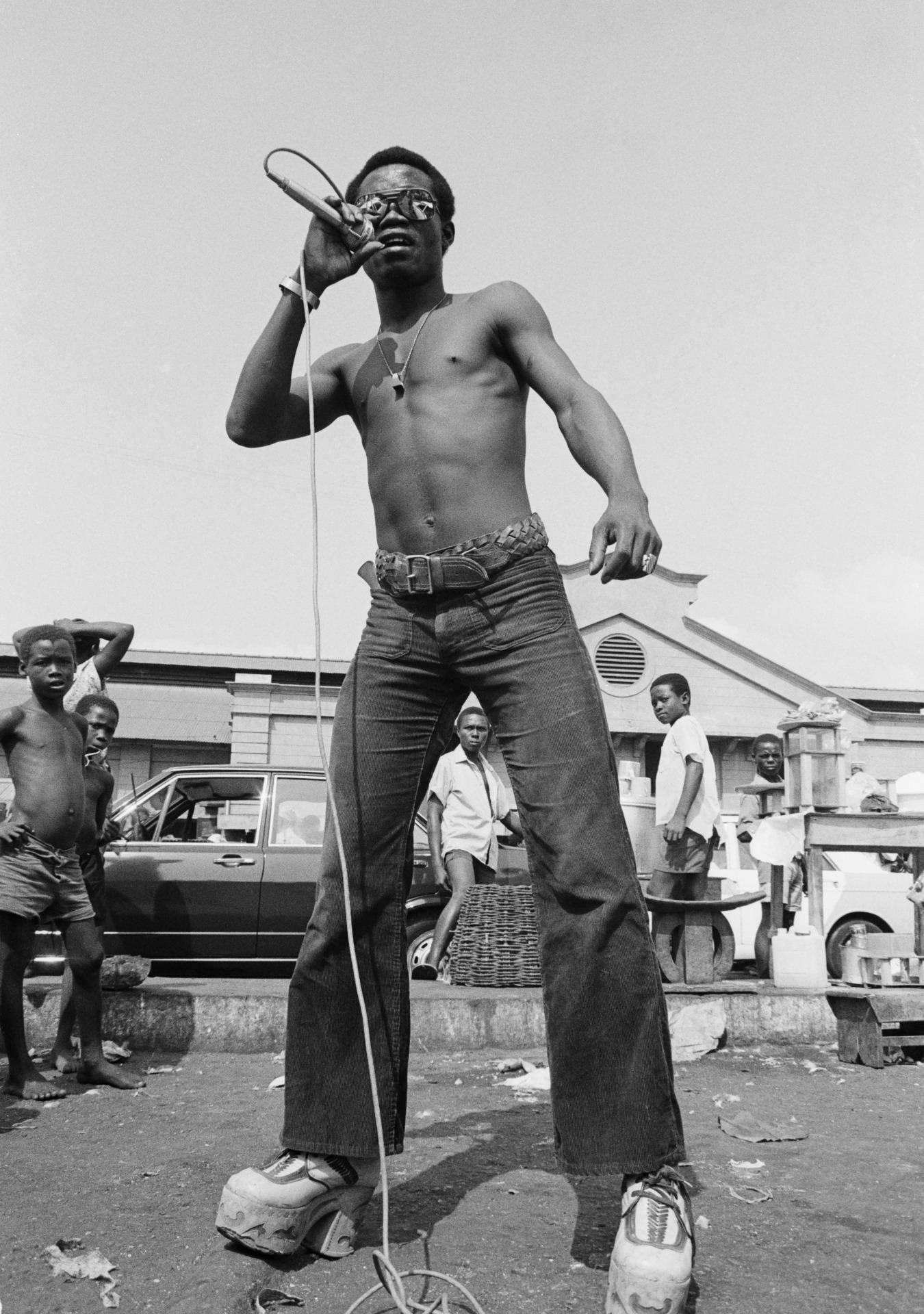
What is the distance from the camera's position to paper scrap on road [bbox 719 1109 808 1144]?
10.9 ft

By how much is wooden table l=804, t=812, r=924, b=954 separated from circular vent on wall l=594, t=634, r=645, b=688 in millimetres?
20109

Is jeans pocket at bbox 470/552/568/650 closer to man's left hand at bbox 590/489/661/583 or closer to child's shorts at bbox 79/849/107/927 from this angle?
man's left hand at bbox 590/489/661/583

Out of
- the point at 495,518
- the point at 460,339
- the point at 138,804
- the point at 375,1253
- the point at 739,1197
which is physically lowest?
the point at 739,1197

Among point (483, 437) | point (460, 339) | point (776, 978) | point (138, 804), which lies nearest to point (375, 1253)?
point (483, 437)

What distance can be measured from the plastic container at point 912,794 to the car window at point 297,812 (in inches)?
197

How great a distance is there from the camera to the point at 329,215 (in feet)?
8.00

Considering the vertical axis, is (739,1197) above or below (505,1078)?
above

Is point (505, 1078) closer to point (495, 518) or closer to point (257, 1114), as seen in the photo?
point (257, 1114)

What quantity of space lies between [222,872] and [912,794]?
590 centimetres

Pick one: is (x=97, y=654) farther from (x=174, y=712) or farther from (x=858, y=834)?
(x=174, y=712)

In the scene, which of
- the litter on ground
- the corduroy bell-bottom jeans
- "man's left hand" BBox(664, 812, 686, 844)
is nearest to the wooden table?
"man's left hand" BBox(664, 812, 686, 844)

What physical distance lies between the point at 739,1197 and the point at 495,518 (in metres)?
1.79

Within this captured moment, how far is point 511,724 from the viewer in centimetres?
237

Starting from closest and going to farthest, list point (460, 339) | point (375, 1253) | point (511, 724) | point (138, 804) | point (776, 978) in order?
point (375, 1253)
point (511, 724)
point (460, 339)
point (776, 978)
point (138, 804)
